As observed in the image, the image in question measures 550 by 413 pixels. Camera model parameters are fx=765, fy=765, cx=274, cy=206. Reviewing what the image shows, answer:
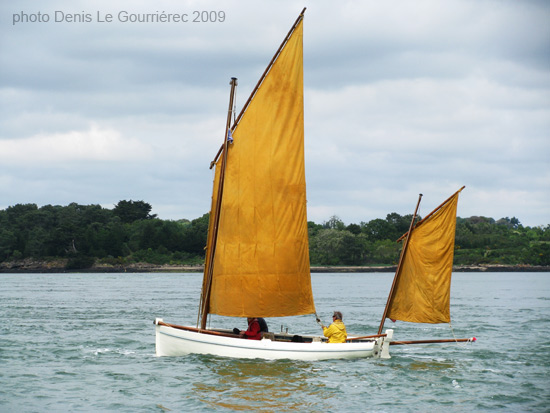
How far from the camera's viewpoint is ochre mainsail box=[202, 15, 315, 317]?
27250 millimetres

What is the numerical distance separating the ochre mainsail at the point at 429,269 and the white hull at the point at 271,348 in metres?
1.76

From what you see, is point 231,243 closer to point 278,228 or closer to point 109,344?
point 278,228

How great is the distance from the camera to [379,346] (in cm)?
2773

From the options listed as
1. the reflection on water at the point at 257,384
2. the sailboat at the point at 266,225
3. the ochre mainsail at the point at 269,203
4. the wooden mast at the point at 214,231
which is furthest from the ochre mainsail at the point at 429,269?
the wooden mast at the point at 214,231

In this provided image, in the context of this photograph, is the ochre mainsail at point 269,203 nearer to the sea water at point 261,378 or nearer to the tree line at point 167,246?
the sea water at point 261,378

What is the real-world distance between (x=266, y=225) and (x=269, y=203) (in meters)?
0.81

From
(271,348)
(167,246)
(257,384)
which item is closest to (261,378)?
(257,384)

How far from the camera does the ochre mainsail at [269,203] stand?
89.4 ft

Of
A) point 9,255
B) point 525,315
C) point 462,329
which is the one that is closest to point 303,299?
point 462,329

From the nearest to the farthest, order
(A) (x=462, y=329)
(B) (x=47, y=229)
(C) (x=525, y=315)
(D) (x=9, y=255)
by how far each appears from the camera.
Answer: (A) (x=462, y=329)
(C) (x=525, y=315)
(D) (x=9, y=255)
(B) (x=47, y=229)

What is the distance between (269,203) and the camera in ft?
90.5

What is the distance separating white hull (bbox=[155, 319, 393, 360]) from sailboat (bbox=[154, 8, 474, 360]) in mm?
35

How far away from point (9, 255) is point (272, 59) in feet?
557

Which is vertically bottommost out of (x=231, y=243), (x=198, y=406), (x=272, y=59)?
(x=198, y=406)
